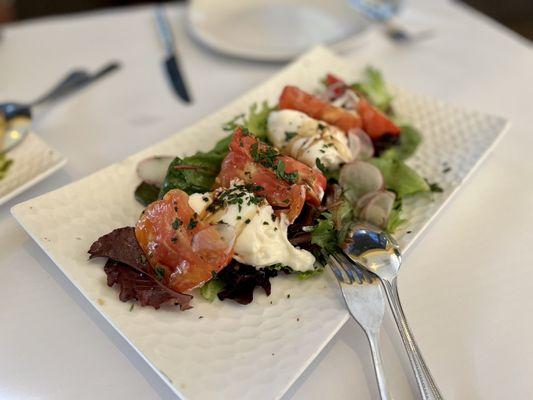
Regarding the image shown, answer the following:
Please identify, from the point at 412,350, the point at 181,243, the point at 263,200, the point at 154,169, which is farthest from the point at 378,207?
the point at 154,169

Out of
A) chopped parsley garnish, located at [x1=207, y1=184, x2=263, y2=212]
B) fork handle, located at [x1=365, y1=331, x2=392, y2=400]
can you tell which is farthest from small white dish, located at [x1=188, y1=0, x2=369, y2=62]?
fork handle, located at [x1=365, y1=331, x2=392, y2=400]

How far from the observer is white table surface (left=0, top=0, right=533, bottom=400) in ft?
4.07

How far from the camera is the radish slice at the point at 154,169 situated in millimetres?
1646

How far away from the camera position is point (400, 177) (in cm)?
172

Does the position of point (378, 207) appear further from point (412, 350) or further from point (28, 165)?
point (28, 165)

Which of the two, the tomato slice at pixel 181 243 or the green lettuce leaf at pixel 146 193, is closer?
the tomato slice at pixel 181 243

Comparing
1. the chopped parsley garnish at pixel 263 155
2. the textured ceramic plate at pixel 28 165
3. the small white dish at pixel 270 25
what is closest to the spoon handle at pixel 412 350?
the chopped parsley garnish at pixel 263 155

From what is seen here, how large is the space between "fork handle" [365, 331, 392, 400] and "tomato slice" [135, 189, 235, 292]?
0.41 meters

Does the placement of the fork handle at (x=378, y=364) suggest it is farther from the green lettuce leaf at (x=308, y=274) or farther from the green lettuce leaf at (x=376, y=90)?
the green lettuce leaf at (x=376, y=90)

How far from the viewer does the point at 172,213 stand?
4.45 ft

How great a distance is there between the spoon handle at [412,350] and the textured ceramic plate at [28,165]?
1.13m

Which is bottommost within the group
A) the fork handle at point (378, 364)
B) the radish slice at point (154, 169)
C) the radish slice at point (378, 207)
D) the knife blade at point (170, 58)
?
the knife blade at point (170, 58)

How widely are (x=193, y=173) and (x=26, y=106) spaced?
2.98 feet

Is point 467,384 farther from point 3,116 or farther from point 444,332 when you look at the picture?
point 3,116
